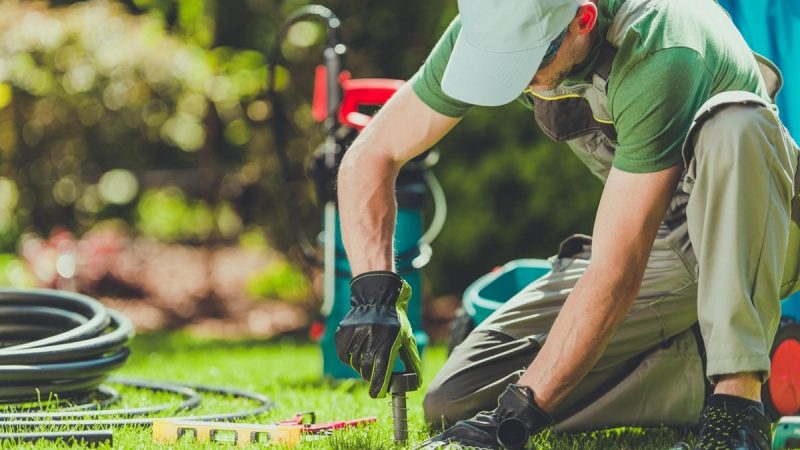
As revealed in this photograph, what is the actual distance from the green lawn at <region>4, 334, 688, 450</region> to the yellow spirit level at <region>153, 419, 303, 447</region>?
0.04 metres

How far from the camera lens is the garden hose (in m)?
2.95

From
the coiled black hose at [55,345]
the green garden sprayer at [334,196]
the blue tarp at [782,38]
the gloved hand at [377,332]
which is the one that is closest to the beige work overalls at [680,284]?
the blue tarp at [782,38]

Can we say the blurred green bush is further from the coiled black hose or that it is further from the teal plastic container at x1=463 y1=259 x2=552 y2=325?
the coiled black hose

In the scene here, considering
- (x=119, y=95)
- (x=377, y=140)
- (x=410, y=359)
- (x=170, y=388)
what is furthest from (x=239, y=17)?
(x=410, y=359)

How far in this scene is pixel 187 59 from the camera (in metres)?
6.70

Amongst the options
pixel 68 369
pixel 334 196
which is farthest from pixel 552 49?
pixel 334 196

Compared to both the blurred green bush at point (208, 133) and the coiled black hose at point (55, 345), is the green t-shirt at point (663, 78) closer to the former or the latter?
the coiled black hose at point (55, 345)

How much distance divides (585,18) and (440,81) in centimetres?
50

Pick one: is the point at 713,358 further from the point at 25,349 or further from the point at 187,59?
the point at 187,59

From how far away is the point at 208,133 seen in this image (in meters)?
7.16

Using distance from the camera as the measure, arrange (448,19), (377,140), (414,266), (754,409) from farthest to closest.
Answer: (448,19), (414,266), (377,140), (754,409)

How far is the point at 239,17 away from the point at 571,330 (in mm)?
4860

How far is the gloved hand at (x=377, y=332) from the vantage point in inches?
99.3

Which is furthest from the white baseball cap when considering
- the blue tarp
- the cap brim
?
the blue tarp
